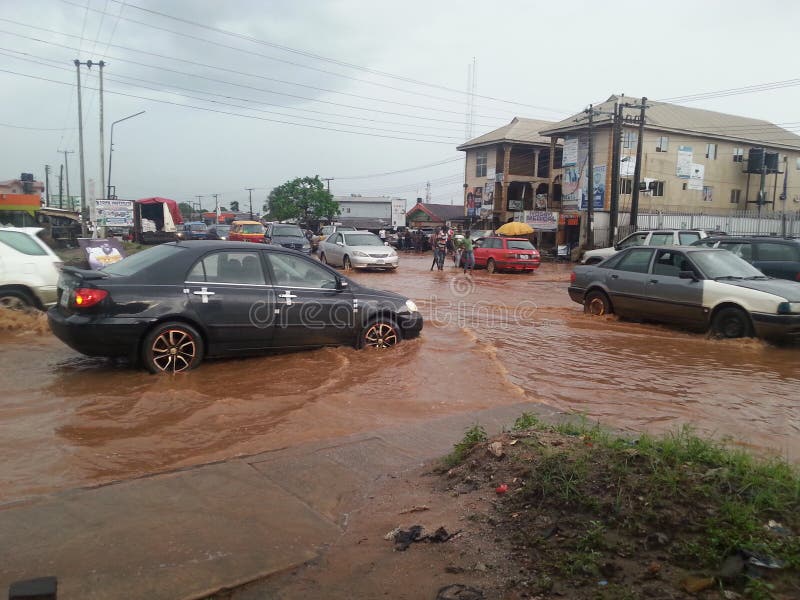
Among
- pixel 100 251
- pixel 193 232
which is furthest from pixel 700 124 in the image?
pixel 100 251

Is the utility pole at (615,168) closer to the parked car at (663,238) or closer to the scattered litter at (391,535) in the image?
the parked car at (663,238)

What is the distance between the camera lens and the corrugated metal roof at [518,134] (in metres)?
47.2

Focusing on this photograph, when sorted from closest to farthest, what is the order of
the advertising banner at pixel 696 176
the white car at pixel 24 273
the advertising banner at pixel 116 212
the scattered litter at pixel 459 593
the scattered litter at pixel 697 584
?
the scattered litter at pixel 697 584
the scattered litter at pixel 459 593
the white car at pixel 24 273
the advertising banner at pixel 116 212
the advertising banner at pixel 696 176

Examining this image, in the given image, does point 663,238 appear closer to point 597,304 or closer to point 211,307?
point 597,304

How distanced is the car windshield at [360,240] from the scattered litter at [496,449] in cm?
1995

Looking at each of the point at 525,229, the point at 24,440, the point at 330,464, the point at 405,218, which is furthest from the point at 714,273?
the point at 405,218

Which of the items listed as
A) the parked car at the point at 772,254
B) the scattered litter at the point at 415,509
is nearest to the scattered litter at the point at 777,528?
the scattered litter at the point at 415,509

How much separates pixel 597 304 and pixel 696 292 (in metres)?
2.22

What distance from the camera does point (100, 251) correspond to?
12672mm

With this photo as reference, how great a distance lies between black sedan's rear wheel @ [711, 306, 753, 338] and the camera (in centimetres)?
920

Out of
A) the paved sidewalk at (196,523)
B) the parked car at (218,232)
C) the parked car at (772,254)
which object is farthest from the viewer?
the parked car at (218,232)

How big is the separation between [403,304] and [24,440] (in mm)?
4710

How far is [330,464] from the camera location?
4.50m

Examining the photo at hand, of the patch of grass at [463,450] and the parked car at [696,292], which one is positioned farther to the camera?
the parked car at [696,292]
